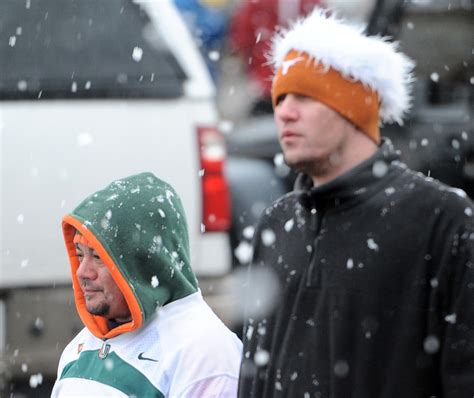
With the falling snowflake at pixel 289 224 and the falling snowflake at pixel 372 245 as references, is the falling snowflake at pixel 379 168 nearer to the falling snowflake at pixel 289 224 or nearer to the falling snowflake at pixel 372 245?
the falling snowflake at pixel 372 245

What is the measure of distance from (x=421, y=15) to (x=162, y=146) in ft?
17.5

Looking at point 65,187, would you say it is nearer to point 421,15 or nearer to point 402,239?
point 402,239

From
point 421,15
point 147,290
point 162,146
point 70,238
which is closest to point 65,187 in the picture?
point 162,146

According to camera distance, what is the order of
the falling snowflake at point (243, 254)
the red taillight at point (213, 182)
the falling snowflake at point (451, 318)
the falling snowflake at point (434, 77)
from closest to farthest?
the falling snowflake at point (451, 318)
the red taillight at point (213, 182)
the falling snowflake at point (243, 254)
the falling snowflake at point (434, 77)

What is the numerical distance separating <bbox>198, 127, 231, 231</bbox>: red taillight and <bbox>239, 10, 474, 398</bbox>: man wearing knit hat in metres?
2.53

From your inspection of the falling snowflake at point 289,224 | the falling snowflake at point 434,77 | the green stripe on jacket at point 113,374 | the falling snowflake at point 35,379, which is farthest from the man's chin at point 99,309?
the falling snowflake at point 434,77

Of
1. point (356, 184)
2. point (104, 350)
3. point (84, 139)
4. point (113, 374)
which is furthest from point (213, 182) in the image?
point (356, 184)

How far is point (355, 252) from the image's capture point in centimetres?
318

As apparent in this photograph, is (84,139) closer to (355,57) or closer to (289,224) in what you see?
(289,224)

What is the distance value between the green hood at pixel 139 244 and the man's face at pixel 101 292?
0.17ft

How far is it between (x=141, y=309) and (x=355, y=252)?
73 centimetres

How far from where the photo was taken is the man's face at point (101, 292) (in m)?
3.71

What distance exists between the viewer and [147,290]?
365 cm

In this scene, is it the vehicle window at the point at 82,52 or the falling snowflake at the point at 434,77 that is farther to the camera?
the falling snowflake at the point at 434,77
